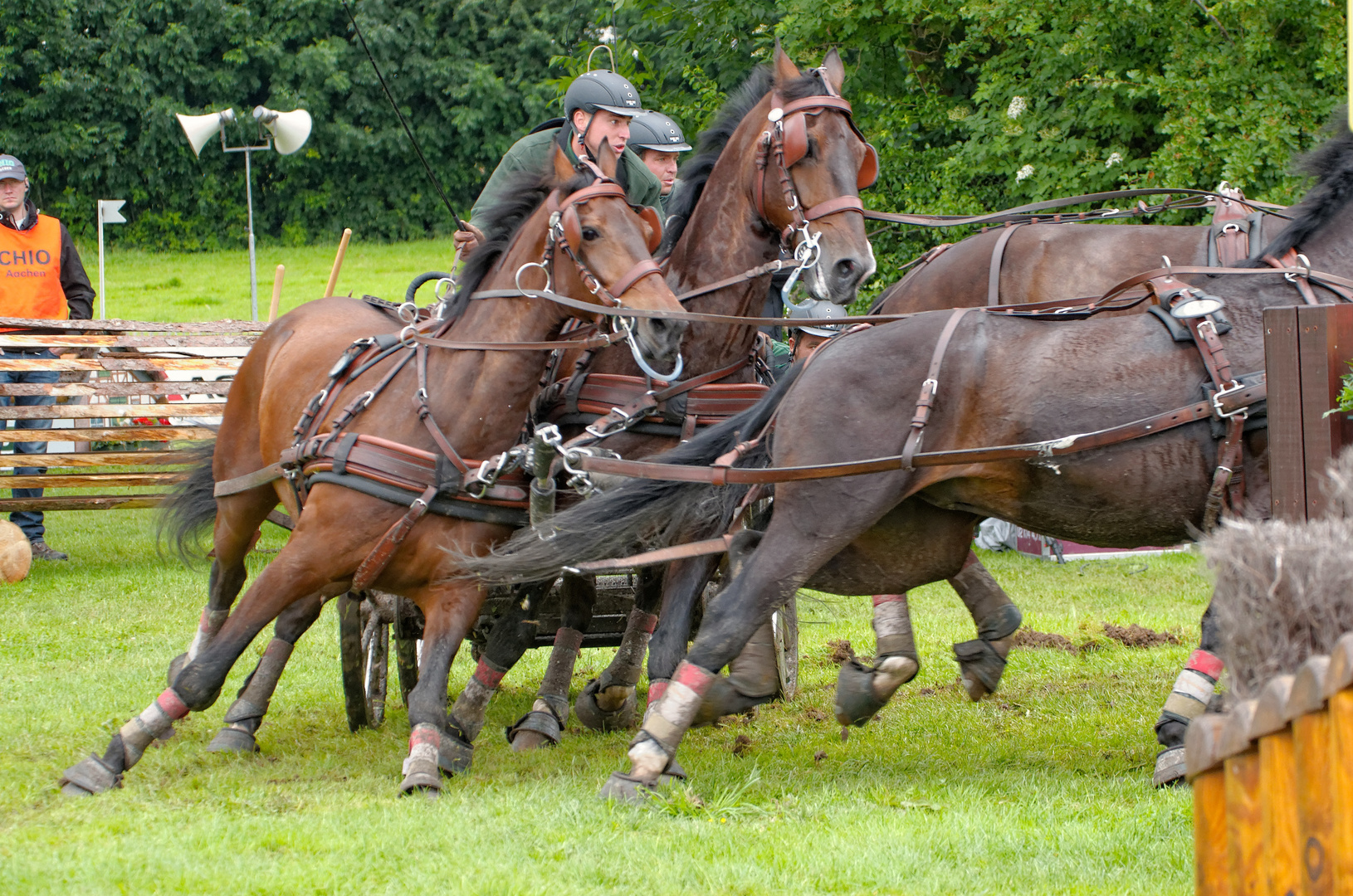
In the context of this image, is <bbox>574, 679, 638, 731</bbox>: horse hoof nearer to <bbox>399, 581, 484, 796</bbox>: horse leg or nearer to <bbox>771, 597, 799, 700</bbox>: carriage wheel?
<bbox>771, 597, 799, 700</bbox>: carriage wheel

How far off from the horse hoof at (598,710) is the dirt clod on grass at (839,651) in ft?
5.65

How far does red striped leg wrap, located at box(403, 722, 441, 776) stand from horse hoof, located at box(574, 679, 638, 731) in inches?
49.4

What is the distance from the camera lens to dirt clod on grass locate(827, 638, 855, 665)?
288 inches

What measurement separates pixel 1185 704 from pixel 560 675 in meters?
2.52

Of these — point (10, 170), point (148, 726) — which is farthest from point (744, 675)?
point (10, 170)

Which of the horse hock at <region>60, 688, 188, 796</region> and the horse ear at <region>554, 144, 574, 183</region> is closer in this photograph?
the horse hock at <region>60, 688, 188, 796</region>

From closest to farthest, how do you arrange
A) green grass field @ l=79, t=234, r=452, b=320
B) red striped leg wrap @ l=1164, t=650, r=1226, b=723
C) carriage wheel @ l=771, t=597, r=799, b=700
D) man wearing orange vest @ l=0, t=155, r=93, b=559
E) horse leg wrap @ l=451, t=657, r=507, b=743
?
red striped leg wrap @ l=1164, t=650, r=1226, b=723, horse leg wrap @ l=451, t=657, r=507, b=743, carriage wheel @ l=771, t=597, r=799, b=700, man wearing orange vest @ l=0, t=155, r=93, b=559, green grass field @ l=79, t=234, r=452, b=320

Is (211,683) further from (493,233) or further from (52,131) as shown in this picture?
(52,131)

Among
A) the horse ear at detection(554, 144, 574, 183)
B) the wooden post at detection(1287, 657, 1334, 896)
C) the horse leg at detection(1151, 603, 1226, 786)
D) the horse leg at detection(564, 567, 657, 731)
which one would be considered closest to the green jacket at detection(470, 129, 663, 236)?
the horse ear at detection(554, 144, 574, 183)

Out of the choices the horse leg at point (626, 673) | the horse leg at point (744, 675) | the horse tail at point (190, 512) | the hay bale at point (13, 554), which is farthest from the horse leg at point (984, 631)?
the hay bale at point (13, 554)

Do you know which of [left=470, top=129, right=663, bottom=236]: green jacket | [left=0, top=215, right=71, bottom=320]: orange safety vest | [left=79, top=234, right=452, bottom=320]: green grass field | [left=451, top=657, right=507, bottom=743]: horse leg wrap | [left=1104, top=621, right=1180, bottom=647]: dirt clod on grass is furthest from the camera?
A: [left=79, top=234, right=452, bottom=320]: green grass field

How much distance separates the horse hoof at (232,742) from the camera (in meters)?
5.18

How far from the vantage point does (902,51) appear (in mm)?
11273

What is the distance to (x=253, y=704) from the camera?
17.6 ft
